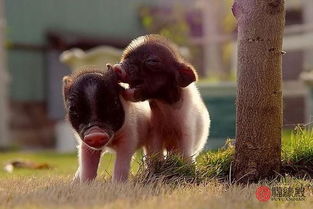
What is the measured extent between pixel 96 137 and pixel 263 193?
35.2 inches

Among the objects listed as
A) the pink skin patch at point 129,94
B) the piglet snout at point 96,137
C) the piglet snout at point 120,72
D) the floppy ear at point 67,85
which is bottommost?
the piglet snout at point 96,137

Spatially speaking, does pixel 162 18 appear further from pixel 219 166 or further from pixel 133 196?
pixel 133 196

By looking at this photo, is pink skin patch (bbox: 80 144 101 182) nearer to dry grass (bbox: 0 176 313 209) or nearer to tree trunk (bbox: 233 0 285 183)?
dry grass (bbox: 0 176 313 209)

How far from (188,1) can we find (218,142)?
35.7 feet

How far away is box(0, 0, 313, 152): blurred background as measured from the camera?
47.2 ft

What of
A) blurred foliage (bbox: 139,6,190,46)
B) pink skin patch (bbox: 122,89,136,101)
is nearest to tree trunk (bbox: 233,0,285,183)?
pink skin patch (bbox: 122,89,136,101)

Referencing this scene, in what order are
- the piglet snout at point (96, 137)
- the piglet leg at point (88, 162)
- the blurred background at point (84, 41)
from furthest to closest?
the blurred background at point (84, 41) < the piglet leg at point (88, 162) < the piglet snout at point (96, 137)

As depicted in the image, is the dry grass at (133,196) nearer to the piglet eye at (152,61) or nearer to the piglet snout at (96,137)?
the piglet snout at (96,137)

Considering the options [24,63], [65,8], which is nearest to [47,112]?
[24,63]

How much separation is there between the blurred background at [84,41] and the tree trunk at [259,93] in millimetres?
9400

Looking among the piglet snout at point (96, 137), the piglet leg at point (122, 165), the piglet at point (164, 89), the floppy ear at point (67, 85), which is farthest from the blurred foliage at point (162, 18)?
the piglet snout at point (96, 137)

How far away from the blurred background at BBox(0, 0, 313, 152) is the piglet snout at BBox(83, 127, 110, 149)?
990cm

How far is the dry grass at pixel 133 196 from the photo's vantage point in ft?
9.56

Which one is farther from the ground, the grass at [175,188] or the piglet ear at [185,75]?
the piglet ear at [185,75]
